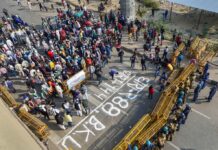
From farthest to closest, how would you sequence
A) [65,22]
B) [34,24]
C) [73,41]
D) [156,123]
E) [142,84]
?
[34,24]
[65,22]
[73,41]
[142,84]
[156,123]

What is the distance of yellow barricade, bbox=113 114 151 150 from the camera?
14.2 meters

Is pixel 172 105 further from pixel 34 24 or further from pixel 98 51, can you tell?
pixel 34 24

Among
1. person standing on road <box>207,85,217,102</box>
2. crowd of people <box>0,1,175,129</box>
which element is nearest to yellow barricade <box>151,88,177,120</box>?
person standing on road <box>207,85,217,102</box>

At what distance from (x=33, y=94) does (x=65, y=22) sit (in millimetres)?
9644

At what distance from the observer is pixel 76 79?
18.9 m

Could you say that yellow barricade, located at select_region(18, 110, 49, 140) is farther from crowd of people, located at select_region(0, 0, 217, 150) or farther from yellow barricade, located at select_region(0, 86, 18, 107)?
yellow barricade, located at select_region(0, 86, 18, 107)

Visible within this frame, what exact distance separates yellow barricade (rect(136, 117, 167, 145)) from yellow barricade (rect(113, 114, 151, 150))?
0.98ft

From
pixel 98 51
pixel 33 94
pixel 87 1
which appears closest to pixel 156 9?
pixel 87 1

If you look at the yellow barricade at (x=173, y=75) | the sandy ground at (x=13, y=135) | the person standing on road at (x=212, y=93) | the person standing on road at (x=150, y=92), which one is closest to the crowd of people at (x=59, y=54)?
the yellow barricade at (x=173, y=75)

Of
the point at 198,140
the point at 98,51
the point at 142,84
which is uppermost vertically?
the point at 98,51

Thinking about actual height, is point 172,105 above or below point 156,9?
below

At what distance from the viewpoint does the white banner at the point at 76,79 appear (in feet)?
60.9

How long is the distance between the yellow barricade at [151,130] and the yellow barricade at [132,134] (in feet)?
0.98

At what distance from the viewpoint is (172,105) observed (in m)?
16.3
